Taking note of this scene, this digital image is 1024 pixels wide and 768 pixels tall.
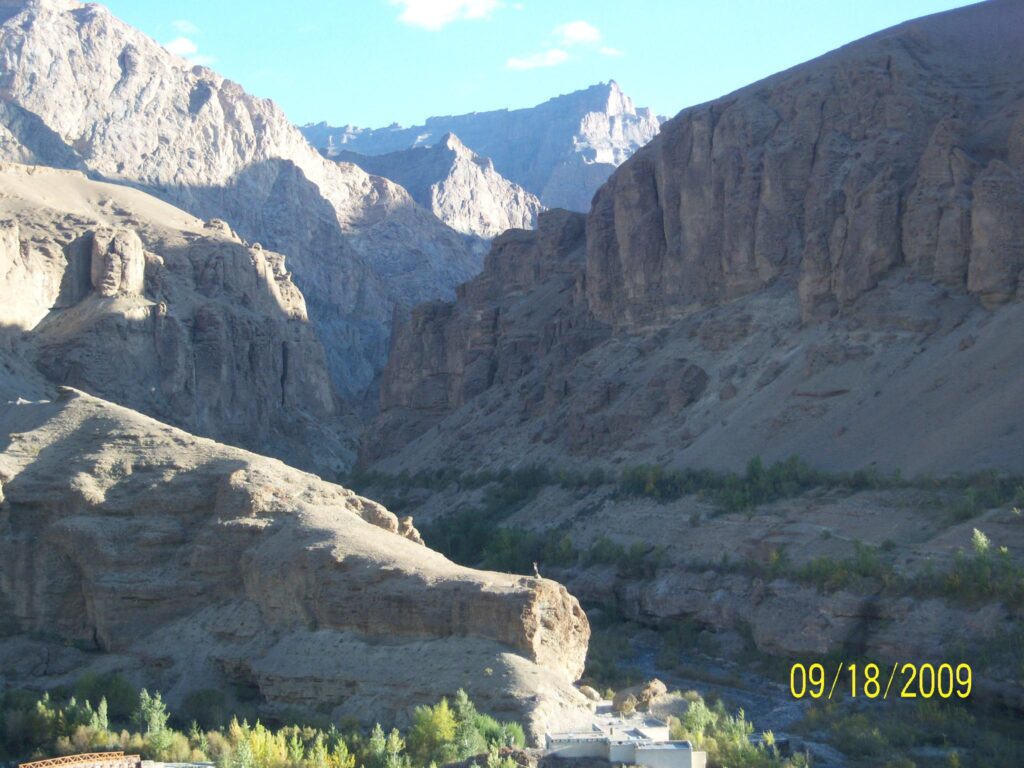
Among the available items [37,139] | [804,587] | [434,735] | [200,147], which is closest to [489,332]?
[804,587]

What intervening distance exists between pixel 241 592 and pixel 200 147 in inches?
5051

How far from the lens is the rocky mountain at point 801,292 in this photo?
62.8 m

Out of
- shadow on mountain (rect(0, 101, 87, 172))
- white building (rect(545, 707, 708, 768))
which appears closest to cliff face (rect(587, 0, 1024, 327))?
white building (rect(545, 707, 708, 768))

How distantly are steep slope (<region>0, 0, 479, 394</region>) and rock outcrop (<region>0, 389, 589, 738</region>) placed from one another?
353 ft

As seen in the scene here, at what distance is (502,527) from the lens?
240ft

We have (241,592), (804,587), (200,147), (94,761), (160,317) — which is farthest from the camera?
(200,147)

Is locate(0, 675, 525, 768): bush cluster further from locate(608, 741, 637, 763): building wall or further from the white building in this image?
locate(608, 741, 637, 763): building wall

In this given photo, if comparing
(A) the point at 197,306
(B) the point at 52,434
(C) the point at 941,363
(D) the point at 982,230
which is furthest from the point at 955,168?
(A) the point at 197,306

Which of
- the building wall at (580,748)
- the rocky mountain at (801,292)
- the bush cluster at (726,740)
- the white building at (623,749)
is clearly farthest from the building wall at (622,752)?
the rocky mountain at (801,292)

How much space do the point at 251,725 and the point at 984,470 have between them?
2951 centimetres

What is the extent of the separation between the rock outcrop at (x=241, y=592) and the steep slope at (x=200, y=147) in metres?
108

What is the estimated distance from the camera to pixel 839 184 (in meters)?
74.4

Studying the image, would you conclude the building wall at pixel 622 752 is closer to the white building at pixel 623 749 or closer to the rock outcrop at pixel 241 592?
the white building at pixel 623 749

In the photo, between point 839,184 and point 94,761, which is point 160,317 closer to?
point 839,184
